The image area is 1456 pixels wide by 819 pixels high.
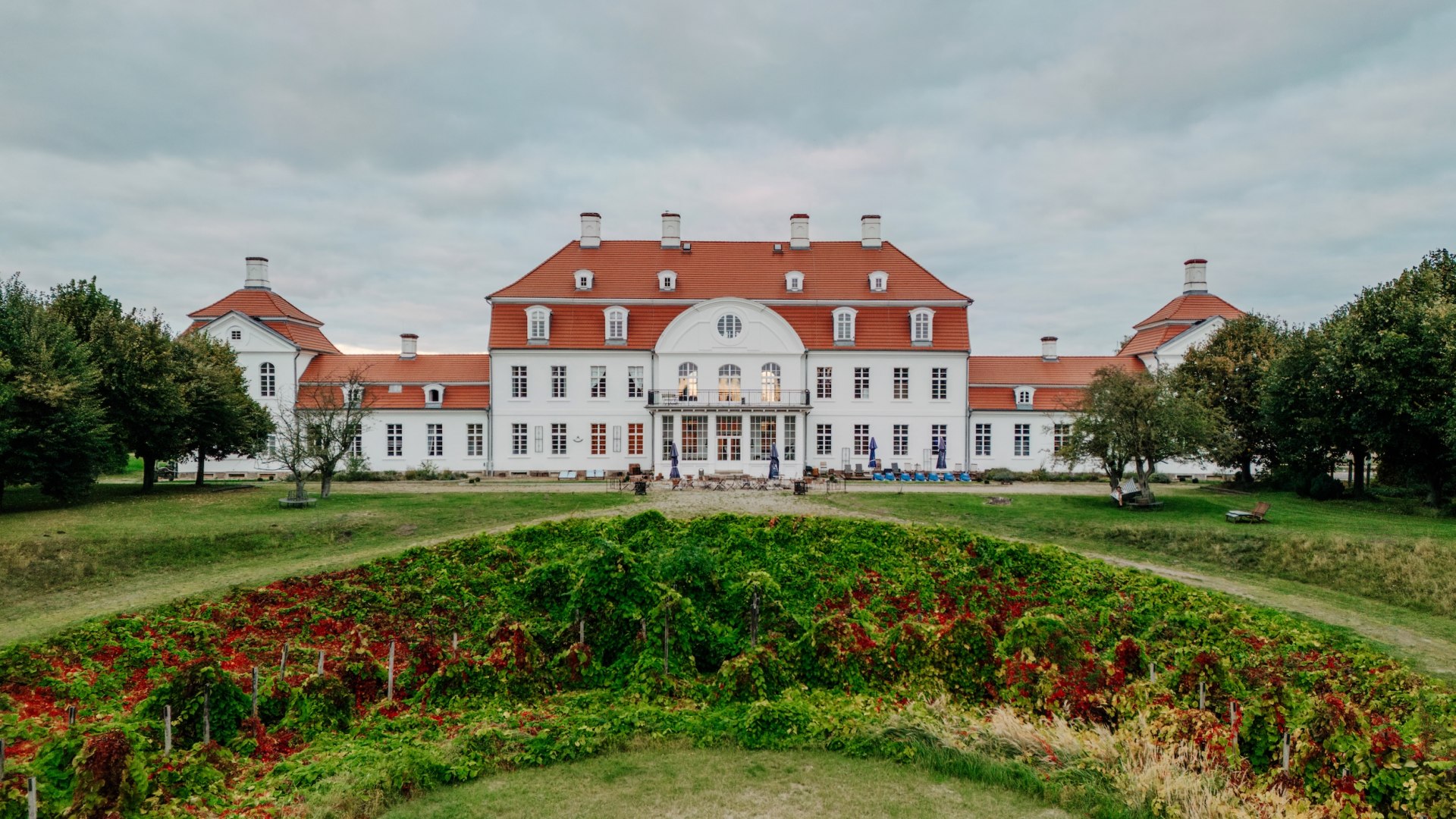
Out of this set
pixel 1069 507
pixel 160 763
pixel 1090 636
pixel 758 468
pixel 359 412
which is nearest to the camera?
pixel 160 763

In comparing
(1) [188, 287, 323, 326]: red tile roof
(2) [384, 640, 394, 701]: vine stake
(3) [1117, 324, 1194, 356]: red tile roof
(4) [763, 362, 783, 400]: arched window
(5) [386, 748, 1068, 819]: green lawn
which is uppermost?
(1) [188, 287, 323, 326]: red tile roof

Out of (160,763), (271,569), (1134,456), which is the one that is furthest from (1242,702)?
(1134,456)

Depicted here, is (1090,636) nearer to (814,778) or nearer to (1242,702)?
(1242,702)

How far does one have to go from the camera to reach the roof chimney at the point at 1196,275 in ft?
133

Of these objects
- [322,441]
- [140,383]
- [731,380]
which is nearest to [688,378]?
[731,380]

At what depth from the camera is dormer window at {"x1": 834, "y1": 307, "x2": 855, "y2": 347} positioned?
36812 millimetres

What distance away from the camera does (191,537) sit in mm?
17312

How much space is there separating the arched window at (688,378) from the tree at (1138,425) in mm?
17193

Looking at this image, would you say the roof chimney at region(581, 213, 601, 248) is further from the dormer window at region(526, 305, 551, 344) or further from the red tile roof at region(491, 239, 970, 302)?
the dormer window at region(526, 305, 551, 344)

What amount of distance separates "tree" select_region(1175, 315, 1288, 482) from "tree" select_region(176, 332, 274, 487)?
126ft

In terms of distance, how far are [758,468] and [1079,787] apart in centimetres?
2867

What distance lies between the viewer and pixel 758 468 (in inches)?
1385

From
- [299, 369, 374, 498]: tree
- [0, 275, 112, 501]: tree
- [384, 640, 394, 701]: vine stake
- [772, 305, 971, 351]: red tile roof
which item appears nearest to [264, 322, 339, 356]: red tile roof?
[299, 369, 374, 498]: tree

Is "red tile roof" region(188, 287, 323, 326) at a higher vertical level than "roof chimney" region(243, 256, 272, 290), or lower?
lower
